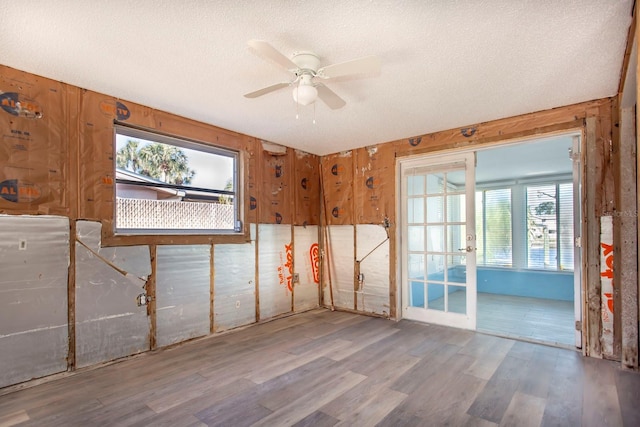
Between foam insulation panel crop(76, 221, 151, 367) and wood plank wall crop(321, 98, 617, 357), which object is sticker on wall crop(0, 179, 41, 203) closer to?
foam insulation panel crop(76, 221, 151, 367)

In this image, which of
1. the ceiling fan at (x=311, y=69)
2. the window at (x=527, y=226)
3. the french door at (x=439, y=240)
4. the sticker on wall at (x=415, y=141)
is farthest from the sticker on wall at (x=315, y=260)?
the window at (x=527, y=226)

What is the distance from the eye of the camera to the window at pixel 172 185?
319 cm

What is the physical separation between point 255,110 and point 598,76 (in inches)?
118

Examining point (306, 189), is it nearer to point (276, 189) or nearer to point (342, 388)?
point (276, 189)

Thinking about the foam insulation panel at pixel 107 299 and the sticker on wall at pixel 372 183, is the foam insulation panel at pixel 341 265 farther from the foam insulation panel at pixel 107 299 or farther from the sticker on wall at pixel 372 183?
the foam insulation panel at pixel 107 299

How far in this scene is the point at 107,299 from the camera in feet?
9.53

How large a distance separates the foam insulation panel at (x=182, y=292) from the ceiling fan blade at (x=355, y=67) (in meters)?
2.40

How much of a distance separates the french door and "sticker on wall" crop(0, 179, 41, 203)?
Result: 12.7 ft

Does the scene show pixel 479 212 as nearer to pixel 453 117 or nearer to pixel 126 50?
pixel 453 117

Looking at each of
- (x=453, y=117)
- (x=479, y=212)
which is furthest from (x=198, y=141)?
(x=479, y=212)

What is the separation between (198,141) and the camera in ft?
12.1

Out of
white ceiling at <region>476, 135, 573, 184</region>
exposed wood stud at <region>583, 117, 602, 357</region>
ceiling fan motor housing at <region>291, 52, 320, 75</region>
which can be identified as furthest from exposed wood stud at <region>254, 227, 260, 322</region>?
exposed wood stud at <region>583, 117, 602, 357</region>

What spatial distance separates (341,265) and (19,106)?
3.96m

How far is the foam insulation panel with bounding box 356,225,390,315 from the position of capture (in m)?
4.51
